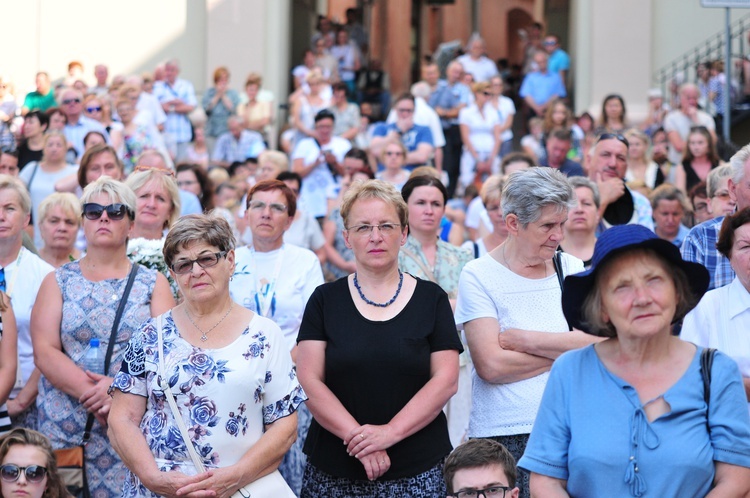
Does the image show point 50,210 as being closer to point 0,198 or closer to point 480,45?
point 0,198

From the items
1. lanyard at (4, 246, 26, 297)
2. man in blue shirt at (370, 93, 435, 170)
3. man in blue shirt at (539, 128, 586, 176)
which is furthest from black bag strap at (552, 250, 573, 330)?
man in blue shirt at (370, 93, 435, 170)

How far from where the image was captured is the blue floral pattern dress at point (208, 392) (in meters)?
4.77

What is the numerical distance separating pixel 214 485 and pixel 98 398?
1.32 m

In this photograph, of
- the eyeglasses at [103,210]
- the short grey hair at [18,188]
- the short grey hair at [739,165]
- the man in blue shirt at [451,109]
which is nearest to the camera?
the short grey hair at [739,165]

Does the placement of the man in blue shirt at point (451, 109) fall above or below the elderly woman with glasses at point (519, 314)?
above

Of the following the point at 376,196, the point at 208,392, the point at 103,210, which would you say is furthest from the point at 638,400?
the point at 103,210

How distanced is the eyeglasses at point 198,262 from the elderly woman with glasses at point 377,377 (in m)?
0.54

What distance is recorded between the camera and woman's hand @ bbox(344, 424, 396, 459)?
4.93m

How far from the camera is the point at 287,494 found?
4895 millimetres

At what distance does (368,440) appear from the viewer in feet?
16.2

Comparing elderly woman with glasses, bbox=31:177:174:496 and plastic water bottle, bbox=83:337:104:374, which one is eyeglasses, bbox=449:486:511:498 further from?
plastic water bottle, bbox=83:337:104:374

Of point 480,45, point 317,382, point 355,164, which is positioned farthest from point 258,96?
point 317,382

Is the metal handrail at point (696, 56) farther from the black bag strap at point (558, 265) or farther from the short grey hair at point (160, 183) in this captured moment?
the black bag strap at point (558, 265)

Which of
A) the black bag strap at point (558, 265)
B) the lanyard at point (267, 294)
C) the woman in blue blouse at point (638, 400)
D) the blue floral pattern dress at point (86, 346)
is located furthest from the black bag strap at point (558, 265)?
the blue floral pattern dress at point (86, 346)
